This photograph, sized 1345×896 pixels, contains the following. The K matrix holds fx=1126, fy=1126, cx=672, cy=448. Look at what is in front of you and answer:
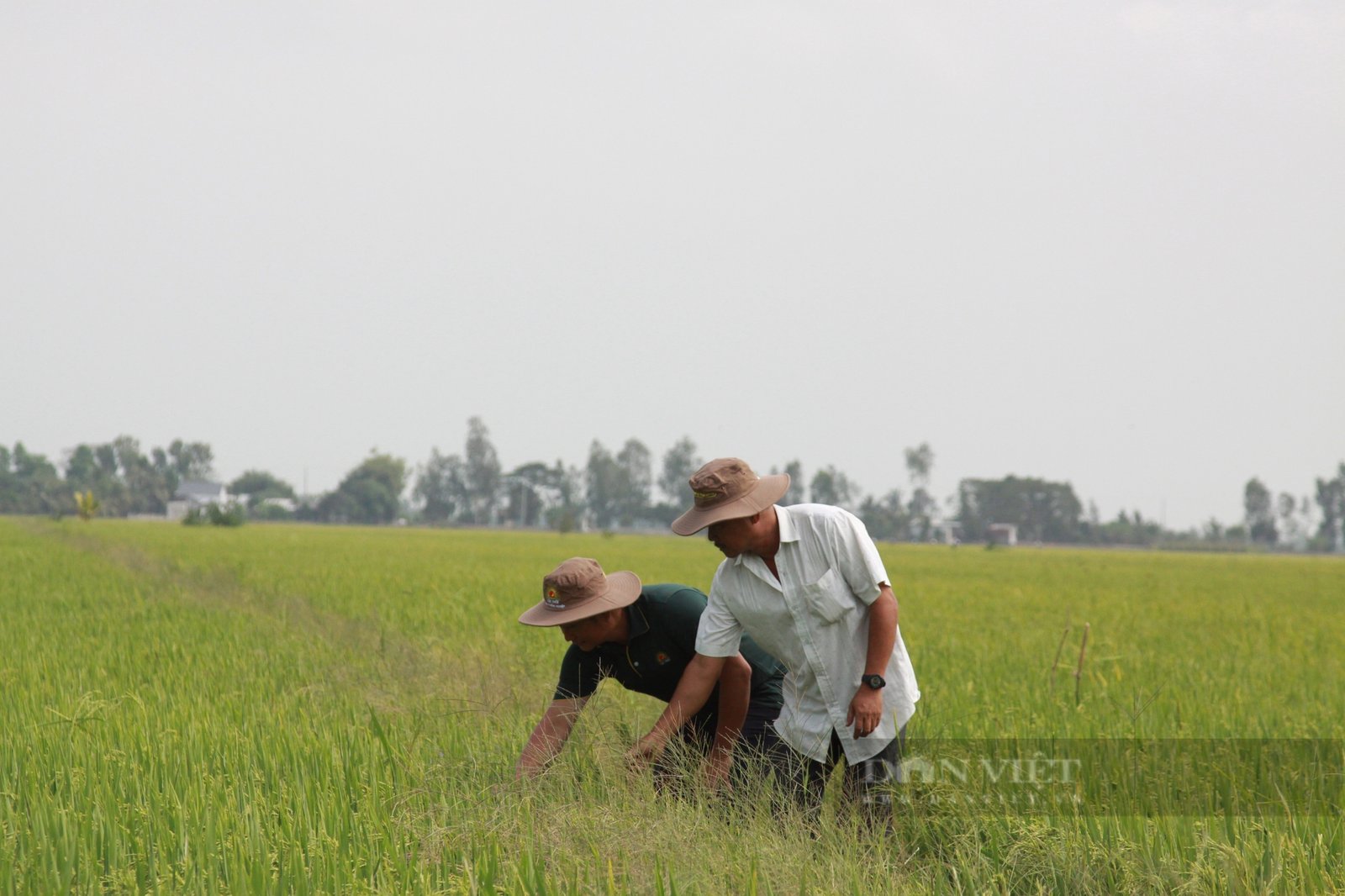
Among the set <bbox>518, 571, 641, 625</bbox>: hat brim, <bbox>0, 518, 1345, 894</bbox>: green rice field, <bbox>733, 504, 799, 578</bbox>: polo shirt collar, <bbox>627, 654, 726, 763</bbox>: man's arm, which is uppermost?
<bbox>733, 504, 799, 578</bbox>: polo shirt collar

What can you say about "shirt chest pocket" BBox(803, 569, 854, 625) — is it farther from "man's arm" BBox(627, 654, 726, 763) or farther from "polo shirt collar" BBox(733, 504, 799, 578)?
"man's arm" BBox(627, 654, 726, 763)

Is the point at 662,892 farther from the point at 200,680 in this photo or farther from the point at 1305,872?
the point at 200,680

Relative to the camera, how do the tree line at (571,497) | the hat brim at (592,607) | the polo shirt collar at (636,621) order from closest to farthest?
1. the hat brim at (592,607)
2. the polo shirt collar at (636,621)
3. the tree line at (571,497)

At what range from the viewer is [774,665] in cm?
373

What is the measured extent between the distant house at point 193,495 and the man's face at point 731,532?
98.3 m

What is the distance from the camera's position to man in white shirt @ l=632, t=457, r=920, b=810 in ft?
10.1

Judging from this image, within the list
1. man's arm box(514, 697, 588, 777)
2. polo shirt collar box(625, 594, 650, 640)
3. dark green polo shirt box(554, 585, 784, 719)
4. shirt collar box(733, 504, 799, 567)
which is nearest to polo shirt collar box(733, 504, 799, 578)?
shirt collar box(733, 504, 799, 567)

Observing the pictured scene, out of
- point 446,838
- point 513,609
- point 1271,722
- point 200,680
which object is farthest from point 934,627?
point 446,838

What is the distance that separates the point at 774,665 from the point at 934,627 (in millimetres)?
6534

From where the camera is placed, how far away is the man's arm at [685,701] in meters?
3.21

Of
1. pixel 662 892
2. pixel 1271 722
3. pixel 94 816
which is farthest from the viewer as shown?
pixel 1271 722

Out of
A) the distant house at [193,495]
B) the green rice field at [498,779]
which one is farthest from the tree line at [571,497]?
the green rice field at [498,779]

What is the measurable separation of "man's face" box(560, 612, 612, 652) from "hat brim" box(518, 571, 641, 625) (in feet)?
0.19

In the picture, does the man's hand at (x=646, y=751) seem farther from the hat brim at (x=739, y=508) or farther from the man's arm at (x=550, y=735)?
the hat brim at (x=739, y=508)
